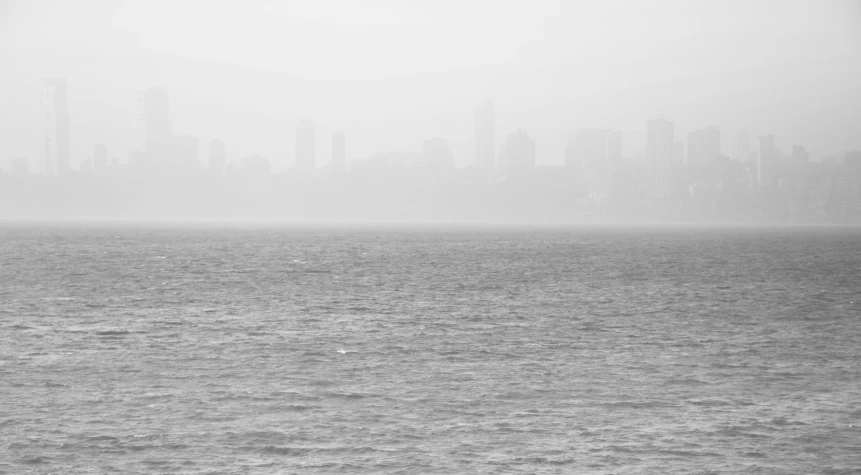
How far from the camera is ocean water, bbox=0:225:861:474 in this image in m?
30.7

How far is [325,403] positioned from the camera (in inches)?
1486

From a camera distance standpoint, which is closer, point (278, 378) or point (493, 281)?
point (278, 378)

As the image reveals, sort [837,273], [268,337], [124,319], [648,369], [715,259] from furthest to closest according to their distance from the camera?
Answer: [715,259] → [837,273] → [124,319] → [268,337] → [648,369]

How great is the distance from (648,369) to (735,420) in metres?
11.0

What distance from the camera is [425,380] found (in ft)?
140

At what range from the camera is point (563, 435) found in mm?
33125

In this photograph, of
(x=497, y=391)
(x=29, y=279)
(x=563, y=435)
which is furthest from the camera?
(x=29, y=279)

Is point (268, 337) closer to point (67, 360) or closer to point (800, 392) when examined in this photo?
point (67, 360)

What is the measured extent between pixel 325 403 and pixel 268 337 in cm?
1939

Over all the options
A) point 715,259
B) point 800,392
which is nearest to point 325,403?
point 800,392

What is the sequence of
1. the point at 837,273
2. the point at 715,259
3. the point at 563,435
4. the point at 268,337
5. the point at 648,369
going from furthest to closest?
the point at 715,259, the point at 837,273, the point at 268,337, the point at 648,369, the point at 563,435

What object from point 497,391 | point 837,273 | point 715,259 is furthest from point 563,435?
point 715,259

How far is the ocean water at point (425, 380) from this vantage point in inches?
1208

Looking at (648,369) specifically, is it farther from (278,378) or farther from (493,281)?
(493,281)
